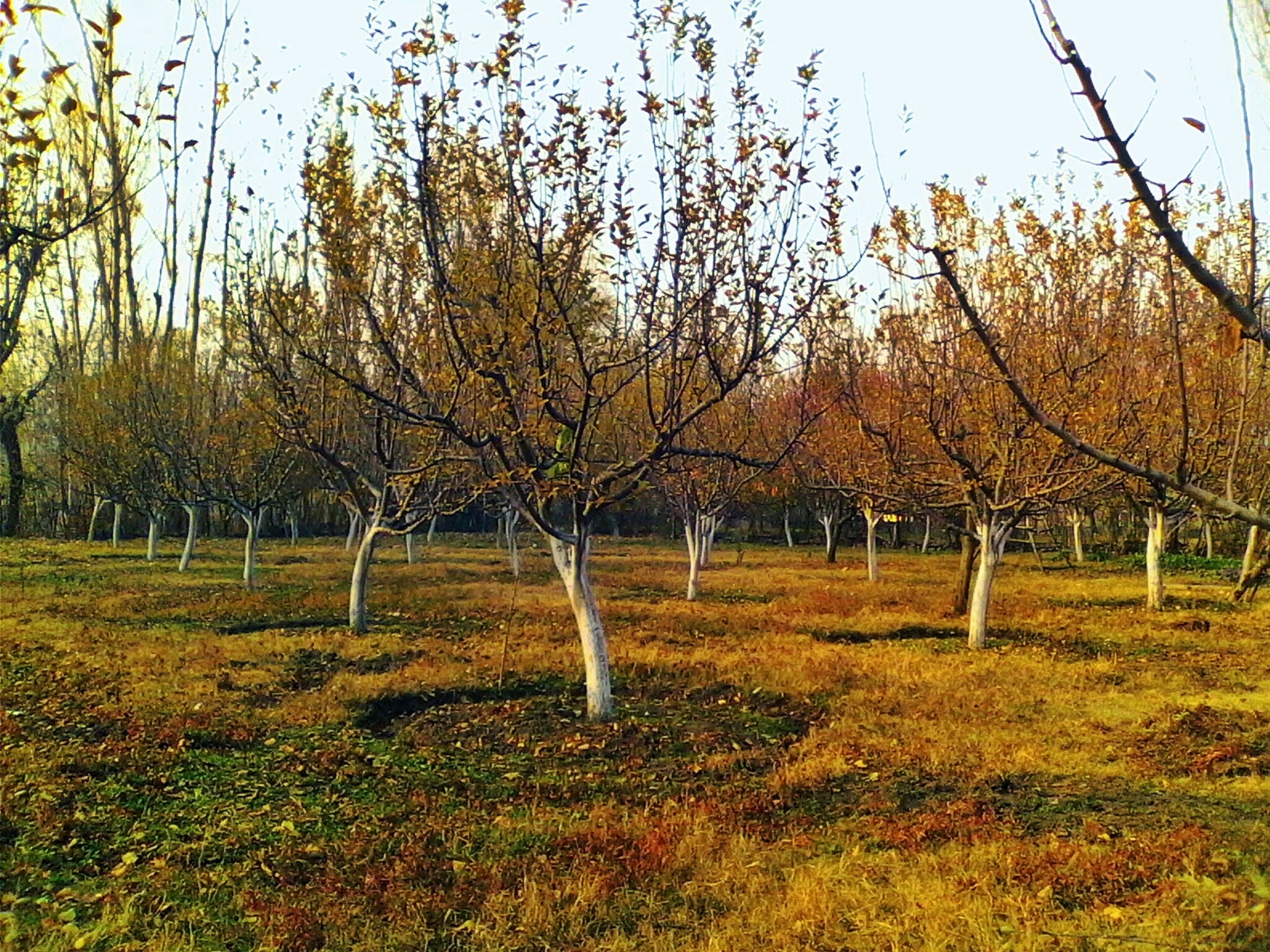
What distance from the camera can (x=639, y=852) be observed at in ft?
20.9

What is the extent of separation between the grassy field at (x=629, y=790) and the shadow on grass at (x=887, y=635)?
0.45ft

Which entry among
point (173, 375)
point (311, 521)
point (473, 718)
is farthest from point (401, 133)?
point (311, 521)

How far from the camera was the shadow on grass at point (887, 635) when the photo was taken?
54.5 feet

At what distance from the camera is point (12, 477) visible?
40156 millimetres

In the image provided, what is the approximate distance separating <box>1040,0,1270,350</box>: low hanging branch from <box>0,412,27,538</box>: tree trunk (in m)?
43.8

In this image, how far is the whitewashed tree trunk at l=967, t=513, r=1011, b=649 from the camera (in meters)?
15.2

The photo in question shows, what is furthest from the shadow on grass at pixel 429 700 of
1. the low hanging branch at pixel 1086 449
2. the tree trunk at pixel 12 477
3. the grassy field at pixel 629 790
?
the tree trunk at pixel 12 477

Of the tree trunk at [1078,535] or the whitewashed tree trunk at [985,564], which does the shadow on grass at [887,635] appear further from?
the tree trunk at [1078,535]

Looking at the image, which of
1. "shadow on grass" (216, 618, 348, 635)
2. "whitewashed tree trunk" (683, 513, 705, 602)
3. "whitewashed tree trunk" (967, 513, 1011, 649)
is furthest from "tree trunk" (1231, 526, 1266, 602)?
"whitewashed tree trunk" (683, 513, 705, 602)

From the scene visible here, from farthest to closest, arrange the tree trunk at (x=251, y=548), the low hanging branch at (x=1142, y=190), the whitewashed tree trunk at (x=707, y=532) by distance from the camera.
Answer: the whitewashed tree trunk at (x=707, y=532)
the tree trunk at (x=251, y=548)
the low hanging branch at (x=1142, y=190)

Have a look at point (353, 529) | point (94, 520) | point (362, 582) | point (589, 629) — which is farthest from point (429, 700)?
point (94, 520)

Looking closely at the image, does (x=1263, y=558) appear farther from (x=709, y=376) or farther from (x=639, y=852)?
(x=709, y=376)

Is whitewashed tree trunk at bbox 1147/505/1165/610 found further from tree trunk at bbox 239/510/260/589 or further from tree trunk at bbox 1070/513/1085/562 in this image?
tree trunk at bbox 239/510/260/589

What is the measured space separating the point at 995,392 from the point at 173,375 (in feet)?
69.4
